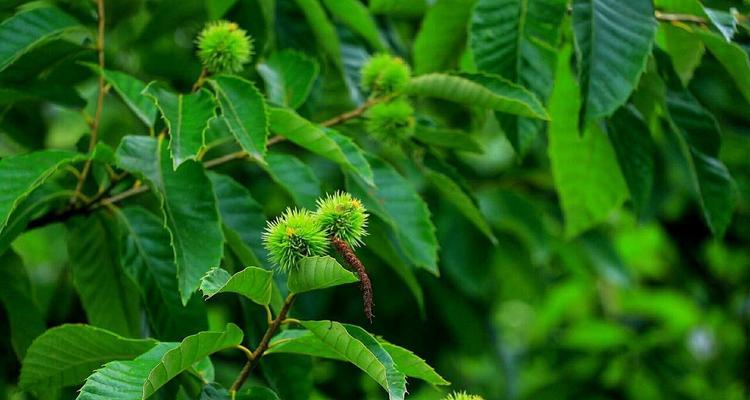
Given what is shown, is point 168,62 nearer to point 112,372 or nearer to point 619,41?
point 619,41

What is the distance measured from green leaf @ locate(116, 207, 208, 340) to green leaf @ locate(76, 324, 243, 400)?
0.34 m

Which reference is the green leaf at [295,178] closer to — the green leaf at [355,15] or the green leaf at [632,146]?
the green leaf at [355,15]

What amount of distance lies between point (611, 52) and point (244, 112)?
56 centimetres

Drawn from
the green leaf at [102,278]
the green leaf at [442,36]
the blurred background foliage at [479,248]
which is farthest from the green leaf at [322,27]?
the green leaf at [102,278]

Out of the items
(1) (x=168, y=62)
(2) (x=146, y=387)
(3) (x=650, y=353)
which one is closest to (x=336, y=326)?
(2) (x=146, y=387)

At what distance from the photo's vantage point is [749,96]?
1705 millimetres

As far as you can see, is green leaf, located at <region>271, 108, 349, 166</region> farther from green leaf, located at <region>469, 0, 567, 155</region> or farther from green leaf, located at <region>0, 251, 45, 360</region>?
green leaf, located at <region>0, 251, 45, 360</region>

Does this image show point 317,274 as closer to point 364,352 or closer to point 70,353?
point 364,352

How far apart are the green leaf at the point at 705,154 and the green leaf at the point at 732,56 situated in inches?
3.2

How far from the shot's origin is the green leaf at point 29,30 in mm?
1588

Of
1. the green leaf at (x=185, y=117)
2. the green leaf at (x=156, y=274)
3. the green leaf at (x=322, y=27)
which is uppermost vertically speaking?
the green leaf at (x=185, y=117)

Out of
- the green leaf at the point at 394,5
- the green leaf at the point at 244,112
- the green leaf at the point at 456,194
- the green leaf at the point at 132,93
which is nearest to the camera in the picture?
the green leaf at the point at 244,112

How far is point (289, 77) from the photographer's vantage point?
183 centimetres

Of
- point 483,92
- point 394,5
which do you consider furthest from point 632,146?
point 394,5
